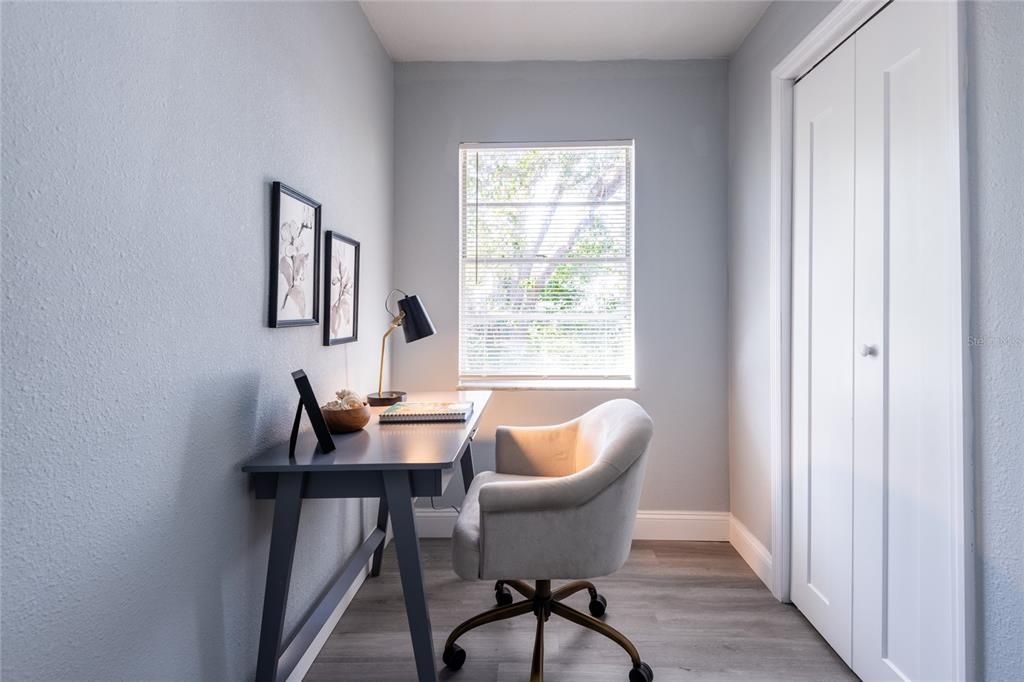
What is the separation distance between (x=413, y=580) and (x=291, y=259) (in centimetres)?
106

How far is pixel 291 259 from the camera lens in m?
1.78

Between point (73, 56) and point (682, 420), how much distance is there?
282 cm

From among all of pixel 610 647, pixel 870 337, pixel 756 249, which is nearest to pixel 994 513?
pixel 870 337

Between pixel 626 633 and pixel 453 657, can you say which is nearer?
pixel 453 657

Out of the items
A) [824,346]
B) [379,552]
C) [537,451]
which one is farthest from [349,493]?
[824,346]

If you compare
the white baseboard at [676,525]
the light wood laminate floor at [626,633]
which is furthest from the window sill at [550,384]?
the light wood laminate floor at [626,633]

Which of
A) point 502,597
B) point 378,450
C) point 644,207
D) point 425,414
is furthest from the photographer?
point 644,207

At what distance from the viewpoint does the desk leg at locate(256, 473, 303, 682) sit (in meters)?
1.47

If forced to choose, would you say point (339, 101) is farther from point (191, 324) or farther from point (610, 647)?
point (610, 647)

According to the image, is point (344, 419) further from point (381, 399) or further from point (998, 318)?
point (998, 318)

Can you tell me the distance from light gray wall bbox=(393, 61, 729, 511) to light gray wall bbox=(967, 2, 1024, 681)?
1.66m

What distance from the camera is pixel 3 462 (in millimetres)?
814

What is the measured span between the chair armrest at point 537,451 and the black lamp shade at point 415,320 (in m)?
0.56
